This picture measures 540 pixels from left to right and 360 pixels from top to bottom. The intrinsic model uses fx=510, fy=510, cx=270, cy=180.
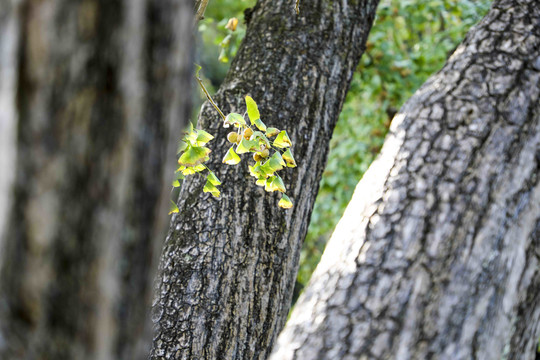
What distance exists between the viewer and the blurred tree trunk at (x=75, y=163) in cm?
63

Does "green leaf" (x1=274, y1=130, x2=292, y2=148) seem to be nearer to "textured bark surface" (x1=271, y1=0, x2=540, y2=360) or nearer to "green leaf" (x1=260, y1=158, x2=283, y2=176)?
"green leaf" (x1=260, y1=158, x2=283, y2=176)

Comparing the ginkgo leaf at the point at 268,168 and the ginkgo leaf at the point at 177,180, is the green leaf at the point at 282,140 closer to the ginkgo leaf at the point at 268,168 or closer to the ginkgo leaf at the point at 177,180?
the ginkgo leaf at the point at 268,168

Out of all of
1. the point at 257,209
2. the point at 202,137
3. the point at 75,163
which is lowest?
the point at 75,163

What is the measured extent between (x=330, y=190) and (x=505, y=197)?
5.02 metres

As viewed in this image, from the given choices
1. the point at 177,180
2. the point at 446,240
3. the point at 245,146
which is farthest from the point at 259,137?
the point at 446,240

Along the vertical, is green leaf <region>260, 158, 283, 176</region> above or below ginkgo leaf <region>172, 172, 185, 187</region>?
above

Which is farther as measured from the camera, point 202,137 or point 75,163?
point 202,137

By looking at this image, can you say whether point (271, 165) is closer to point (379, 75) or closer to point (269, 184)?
point (269, 184)

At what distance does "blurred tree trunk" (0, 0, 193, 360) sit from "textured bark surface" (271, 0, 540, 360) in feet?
1.69

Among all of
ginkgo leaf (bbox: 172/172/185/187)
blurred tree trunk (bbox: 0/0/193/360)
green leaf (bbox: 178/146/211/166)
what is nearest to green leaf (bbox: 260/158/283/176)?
green leaf (bbox: 178/146/211/166)

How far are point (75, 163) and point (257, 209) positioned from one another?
5.08ft

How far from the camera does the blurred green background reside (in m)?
5.00

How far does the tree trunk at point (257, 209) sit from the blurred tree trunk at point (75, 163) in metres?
1.34

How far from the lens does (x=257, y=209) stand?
7.14ft
